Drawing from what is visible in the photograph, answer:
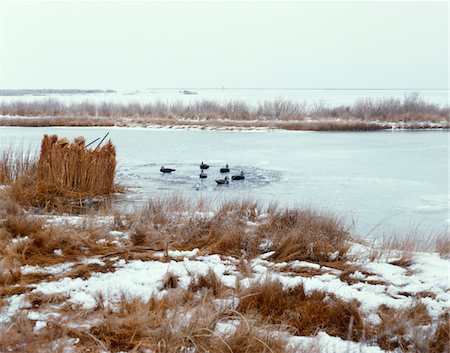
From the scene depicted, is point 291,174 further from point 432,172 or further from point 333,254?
point 333,254

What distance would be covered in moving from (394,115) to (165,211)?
28372 millimetres

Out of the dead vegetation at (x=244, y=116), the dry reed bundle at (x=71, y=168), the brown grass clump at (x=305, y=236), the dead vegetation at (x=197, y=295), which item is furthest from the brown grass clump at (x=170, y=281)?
the dead vegetation at (x=244, y=116)

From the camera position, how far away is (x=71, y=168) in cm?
870

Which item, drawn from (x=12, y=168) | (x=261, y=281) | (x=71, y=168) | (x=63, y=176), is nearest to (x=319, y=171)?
(x=71, y=168)

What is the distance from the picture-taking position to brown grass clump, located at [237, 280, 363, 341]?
11.6 feet

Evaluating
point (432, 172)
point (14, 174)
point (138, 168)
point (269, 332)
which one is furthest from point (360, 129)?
point (269, 332)

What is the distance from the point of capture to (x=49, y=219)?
6262 mm

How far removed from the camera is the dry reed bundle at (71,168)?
27.9 feet

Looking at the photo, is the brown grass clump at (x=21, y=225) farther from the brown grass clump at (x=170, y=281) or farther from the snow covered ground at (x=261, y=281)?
the brown grass clump at (x=170, y=281)

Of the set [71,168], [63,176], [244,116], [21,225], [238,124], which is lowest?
[21,225]

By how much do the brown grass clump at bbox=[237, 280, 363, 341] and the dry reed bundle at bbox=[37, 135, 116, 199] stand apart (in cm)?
533

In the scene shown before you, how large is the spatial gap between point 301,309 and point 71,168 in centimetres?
607

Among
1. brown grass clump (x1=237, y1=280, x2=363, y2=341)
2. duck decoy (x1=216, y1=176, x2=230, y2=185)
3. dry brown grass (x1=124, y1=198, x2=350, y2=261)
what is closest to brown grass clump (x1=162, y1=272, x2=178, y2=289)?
brown grass clump (x1=237, y1=280, x2=363, y2=341)

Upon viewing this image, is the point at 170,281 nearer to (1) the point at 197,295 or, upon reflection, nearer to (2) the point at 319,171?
(1) the point at 197,295
